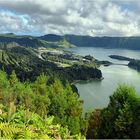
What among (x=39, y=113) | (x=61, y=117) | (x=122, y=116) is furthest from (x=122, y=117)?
(x=61, y=117)

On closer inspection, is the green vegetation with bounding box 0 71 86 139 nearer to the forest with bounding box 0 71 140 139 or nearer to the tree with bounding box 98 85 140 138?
the forest with bounding box 0 71 140 139

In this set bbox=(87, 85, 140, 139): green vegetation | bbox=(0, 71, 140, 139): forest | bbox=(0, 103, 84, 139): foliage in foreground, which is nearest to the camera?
bbox=(0, 103, 84, 139): foliage in foreground

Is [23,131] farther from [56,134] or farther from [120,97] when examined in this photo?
[120,97]

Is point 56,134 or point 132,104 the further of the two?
point 132,104

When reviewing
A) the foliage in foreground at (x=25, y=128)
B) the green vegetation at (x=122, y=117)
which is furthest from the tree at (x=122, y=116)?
the foliage in foreground at (x=25, y=128)

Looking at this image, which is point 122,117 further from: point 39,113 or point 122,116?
point 39,113

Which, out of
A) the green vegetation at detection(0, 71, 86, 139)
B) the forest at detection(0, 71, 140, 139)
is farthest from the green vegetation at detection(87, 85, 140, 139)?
the green vegetation at detection(0, 71, 86, 139)

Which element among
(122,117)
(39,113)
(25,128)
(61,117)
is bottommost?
(61,117)

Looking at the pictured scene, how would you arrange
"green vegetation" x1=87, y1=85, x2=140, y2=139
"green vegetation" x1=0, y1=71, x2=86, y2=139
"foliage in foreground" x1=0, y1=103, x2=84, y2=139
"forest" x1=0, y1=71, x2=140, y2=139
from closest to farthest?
"foliage in foreground" x1=0, y1=103, x2=84, y2=139
"green vegetation" x1=0, y1=71, x2=86, y2=139
"forest" x1=0, y1=71, x2=140, y2=139
"green vegetation" x1=87, y1=85, x2=140, y2=139

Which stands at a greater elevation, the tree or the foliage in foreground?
the foliage in foreground

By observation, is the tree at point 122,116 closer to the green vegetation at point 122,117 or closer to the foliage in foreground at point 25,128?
the green vegetation at point 122,117

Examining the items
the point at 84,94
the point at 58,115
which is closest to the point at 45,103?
the point at 58,115
